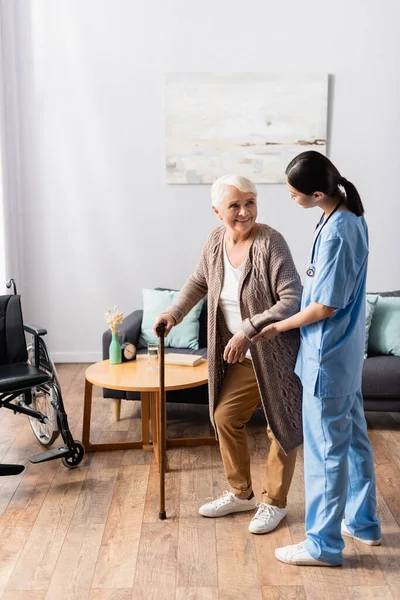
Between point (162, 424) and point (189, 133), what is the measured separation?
283cm

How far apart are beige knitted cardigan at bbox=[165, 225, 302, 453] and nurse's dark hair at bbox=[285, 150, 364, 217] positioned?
37cm

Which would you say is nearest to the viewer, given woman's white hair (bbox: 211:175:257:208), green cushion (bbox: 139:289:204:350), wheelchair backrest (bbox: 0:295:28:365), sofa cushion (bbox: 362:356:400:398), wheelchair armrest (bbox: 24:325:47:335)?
woman's white hair (bbox: 211:175:257:208)

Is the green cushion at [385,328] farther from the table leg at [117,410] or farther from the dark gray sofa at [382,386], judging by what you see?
the table leg at [117,410]

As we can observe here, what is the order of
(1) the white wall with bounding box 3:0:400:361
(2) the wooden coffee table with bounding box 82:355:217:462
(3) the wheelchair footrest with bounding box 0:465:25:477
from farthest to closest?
Result: (1) the white wall with bounding box 3:0:400:361 → (2) the wooden coffee table with bounding box 82:355:217:462 → (3) the wheelchair footrest with bounding box 0:465:25:477

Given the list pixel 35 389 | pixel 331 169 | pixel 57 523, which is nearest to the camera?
pixel 331 169

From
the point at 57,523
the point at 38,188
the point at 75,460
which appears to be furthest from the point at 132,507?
the point at 38,188

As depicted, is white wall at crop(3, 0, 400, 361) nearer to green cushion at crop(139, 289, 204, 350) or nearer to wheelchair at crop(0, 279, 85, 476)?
green cushion at crop(139, 289, 204, 350)

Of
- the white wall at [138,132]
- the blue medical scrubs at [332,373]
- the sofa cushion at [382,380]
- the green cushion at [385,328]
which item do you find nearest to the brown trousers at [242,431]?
the blue medical scrubs at [332,373]

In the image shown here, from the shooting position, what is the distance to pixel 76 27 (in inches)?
207

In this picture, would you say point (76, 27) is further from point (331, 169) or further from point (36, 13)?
point (331, 169)

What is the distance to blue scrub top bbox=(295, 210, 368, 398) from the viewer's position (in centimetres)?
232

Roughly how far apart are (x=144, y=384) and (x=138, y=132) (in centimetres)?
253

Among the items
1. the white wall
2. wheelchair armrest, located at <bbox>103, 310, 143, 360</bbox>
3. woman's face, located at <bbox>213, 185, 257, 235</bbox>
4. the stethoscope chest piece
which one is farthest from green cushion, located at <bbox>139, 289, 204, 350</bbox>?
the stethoscope chest piece

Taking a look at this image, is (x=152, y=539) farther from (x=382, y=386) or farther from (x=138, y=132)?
(x=138, y=132)
